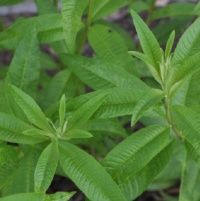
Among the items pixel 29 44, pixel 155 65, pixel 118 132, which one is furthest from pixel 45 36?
pixel 155 65

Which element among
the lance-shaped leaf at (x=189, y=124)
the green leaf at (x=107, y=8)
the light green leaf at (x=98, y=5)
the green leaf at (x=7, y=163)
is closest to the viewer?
the lance-shaped leaf at (x=189, y=124)

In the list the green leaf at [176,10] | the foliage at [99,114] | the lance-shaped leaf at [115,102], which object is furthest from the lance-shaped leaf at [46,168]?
the green leaf at [176,10]

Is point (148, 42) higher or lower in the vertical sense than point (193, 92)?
higher

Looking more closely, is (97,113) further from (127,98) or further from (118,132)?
(118,132)

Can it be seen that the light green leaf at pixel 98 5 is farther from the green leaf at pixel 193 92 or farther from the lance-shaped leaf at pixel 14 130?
the lance-shaped leaf at pixel 14 130

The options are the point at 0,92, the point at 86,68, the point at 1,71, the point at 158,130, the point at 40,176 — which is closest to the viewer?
the point at 40,176

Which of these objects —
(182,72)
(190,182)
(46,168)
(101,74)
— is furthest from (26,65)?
(190,182)

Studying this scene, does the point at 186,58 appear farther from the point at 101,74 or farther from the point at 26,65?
the point at 26,65
